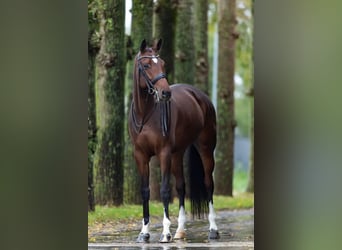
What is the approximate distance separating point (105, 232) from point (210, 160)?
1.01 ft

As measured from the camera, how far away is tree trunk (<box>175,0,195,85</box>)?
146 cm

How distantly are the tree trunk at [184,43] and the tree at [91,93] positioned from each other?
0.69 ft

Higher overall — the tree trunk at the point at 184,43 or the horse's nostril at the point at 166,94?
the tree trunk at the point at 184,43

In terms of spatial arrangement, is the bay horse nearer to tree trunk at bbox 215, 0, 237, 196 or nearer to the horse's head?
the horse's head

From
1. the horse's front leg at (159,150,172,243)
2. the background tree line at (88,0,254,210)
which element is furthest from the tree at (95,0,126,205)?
the horse's front leg at (159,150,172,243)

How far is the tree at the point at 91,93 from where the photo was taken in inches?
53.4

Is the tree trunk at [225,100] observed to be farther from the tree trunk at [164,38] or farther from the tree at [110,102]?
the tree at [110,102]

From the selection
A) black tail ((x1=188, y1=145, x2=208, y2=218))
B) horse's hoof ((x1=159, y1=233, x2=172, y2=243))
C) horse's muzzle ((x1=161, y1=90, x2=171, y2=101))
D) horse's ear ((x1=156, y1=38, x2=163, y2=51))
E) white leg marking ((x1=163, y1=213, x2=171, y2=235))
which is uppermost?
horse's ear ((x1=156, y1=38, x2=163, y2=51))

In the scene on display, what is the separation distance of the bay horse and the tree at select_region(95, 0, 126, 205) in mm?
41

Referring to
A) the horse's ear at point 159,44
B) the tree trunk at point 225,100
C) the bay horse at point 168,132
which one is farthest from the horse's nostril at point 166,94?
the tree trunk at point 225,100
